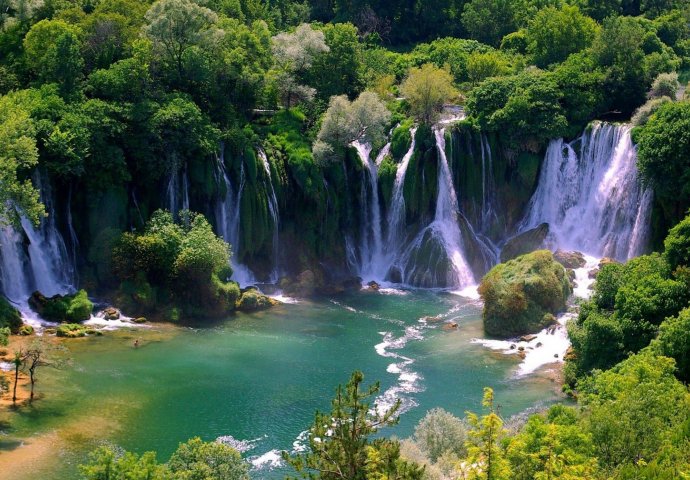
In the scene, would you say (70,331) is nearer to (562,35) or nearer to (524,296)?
(524,296)

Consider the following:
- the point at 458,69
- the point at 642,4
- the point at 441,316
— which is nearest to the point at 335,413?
the point at 441,316

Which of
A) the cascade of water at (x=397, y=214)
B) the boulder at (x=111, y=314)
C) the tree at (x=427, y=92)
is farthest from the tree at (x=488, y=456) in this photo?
the tree at (x=427, y=92)

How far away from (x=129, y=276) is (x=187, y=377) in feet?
40.9

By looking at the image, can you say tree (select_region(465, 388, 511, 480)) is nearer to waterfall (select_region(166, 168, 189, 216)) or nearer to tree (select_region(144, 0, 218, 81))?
waterfall (select_region(166, 168, 189, 216))

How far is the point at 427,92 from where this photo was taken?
235 ft

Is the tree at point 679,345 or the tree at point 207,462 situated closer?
the tree at point 207,462

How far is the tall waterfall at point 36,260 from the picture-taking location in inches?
2237

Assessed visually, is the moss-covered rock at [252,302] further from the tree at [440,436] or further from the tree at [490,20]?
the tree at [490,20]

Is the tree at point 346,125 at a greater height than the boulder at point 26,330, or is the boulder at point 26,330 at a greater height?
the tree at point 346,125

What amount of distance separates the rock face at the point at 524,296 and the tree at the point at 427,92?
18.2 meters

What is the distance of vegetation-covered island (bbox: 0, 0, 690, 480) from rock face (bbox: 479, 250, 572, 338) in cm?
16

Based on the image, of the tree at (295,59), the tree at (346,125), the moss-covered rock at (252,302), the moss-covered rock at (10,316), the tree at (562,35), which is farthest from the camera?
the tree at (562,35)

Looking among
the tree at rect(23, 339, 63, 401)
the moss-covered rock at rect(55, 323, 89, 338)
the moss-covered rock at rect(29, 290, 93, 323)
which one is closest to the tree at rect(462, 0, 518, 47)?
the moss-covered rock at rect(29, 290, 93, 323)

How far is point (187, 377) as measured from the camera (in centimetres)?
4866
